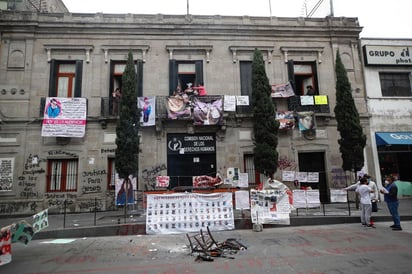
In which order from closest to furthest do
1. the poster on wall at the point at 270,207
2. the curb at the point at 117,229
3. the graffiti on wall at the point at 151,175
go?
the curb at the point at 117,229 → the poster on wall at the point at 270,207 → the graffiti on wall at the point at 151,175

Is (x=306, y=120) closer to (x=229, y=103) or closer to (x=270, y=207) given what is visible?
(x=229, y=103)

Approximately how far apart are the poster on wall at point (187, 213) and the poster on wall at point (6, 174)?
943 centimetres

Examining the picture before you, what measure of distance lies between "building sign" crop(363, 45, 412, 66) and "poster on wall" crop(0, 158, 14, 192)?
68.2 feet

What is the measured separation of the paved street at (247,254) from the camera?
577 cm

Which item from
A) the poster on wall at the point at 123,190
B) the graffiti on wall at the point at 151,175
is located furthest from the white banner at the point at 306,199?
the poster on wall at the point at 123,190

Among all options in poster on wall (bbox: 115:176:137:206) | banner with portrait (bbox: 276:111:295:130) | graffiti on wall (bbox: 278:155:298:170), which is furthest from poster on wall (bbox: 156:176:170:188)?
banner with portrait (bbox: 276:111:295:130)

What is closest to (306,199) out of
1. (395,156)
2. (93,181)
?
(395,156)

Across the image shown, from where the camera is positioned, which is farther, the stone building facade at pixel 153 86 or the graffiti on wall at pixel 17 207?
the stone building facade at pixel 153 86

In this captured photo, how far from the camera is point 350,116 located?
14.0 metres

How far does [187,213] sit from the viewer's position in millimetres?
9695

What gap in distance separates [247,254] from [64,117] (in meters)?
12.6

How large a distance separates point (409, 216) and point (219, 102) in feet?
32.7

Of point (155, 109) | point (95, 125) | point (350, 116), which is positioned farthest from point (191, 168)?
point (350, 116)

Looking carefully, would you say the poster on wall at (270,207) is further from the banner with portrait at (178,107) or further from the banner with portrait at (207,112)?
the banner with portrait at (178,107)
